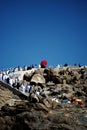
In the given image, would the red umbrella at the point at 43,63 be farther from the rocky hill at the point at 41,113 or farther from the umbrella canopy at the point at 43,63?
the rocky hill at the point at 41,113

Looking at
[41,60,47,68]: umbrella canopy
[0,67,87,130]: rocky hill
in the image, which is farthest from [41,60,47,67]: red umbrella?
[0,67,87,130]: rocky hill

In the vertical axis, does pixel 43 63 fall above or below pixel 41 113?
above

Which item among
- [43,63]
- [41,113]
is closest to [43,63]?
[43,63]

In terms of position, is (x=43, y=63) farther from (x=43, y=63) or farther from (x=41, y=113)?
(x=41, y=113)

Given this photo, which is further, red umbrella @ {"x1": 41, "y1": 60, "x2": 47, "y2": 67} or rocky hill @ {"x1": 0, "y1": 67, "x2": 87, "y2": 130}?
red umbrella @ {"x1": 41, "y1": 60, "x2": 47, "y2": 67}

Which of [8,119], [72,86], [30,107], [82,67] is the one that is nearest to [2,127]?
[8,119]

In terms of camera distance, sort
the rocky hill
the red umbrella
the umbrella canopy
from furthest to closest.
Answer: the red umbrella → the umbrella canopy → the rocky hill

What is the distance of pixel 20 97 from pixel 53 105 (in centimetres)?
656

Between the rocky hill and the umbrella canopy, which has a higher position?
the umbrella canopy

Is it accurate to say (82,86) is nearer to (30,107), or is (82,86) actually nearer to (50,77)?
(50,77)

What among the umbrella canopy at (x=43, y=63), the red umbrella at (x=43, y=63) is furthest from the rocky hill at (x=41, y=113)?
the red umbrella at (x=43, y=63)

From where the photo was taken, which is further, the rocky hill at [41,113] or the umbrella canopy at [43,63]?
the umbrella canopy at [43,63]

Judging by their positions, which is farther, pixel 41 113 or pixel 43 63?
pixel 43 63

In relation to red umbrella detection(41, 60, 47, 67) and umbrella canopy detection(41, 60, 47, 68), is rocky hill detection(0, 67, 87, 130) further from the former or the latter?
red umbrella detection(41, 60, 47, 67)
